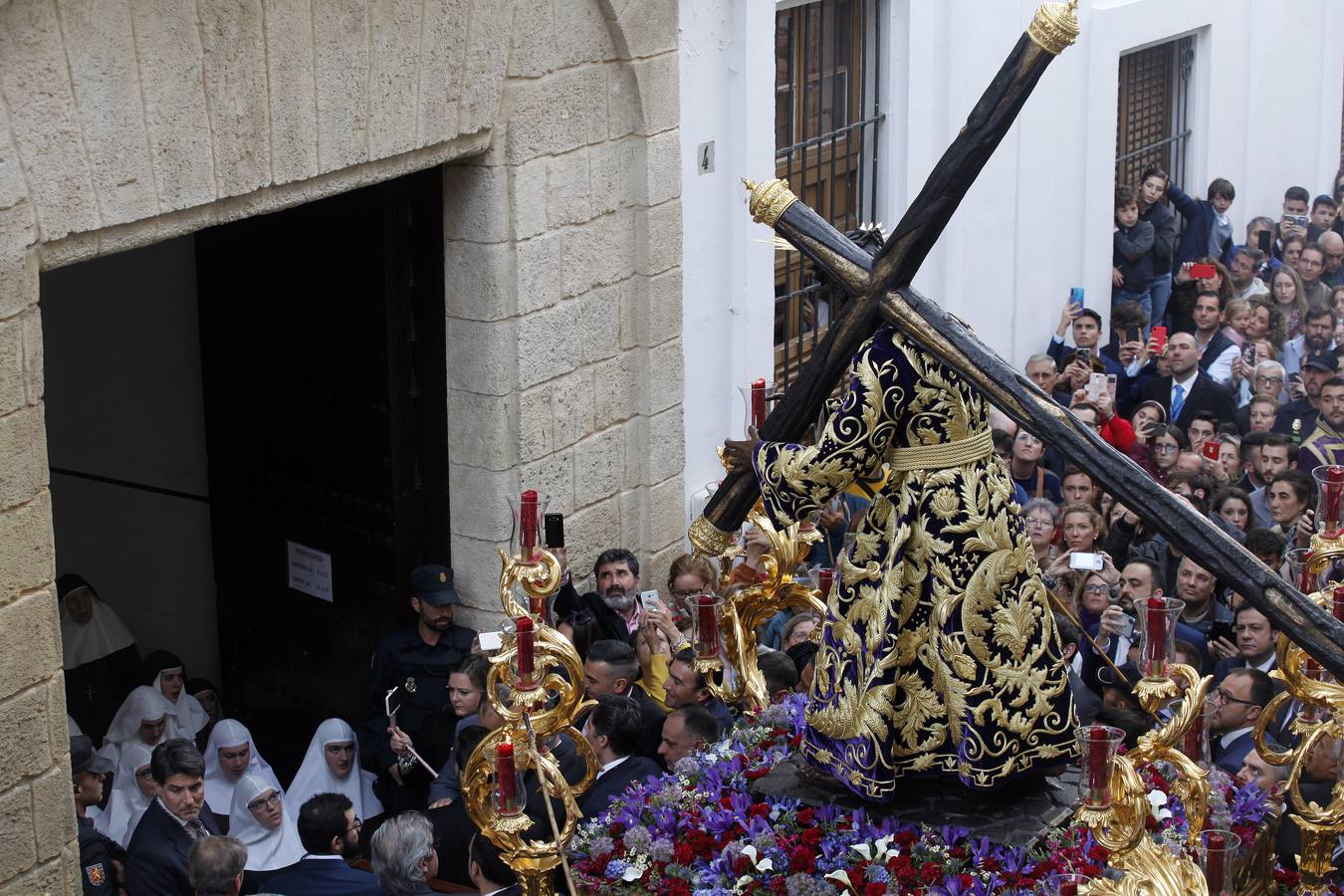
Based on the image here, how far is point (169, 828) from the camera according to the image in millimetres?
6633

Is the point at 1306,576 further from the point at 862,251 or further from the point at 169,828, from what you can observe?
the point at 169,828

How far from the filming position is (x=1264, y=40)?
1470cm

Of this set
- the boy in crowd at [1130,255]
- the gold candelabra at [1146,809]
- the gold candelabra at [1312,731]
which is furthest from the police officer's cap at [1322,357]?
the gold candelabra at [1146,809]

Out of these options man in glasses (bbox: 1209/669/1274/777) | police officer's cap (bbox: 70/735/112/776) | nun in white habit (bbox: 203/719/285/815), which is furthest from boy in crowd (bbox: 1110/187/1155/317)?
police officer's cap (bbox: 70/735/112/776)

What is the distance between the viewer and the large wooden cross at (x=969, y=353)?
4531 millimetres

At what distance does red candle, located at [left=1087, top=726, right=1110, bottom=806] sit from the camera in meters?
4.35

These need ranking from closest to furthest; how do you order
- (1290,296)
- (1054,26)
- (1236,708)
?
1. (1054,26)
2. (1236,708)
3. (1290,296)

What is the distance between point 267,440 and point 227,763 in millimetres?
1645

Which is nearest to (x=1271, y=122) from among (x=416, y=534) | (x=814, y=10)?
(x=814, y=10)

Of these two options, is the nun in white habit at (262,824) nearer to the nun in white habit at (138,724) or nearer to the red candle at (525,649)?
the nun in white habit at (138,724)

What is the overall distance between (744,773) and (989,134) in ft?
6.67

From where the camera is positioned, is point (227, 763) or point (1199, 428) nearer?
point (227, 763)

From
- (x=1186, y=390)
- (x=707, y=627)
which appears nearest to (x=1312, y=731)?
(x=707, y=627)

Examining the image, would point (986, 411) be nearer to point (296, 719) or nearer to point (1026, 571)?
point (1026, 571)
